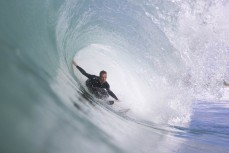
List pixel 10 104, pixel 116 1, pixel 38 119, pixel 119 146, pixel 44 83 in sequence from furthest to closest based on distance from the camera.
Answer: pixel 116 1, pixel 119 146, pixel 44 83, pixel 38 119, pixel 10 104

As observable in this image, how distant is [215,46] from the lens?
12.2 meters

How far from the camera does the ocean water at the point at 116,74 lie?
3.16 metres

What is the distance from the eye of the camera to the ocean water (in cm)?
316

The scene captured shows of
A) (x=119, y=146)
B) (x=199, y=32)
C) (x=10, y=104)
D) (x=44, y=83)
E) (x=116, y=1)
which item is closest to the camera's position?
(x=10, y=104)

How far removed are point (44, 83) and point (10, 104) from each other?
3.66 ft

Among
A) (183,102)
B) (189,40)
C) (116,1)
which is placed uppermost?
(189,40)

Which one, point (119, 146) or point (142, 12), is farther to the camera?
point (142, 12)

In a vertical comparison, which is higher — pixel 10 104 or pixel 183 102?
pixel 183 102

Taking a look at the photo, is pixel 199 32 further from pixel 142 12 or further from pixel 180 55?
pixel 142 12

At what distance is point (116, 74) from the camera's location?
12.0 meters

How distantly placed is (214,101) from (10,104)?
14.0m

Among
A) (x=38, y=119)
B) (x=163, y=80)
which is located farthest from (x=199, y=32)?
(x=38, y=119)

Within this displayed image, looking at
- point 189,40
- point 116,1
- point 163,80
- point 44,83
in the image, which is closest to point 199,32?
point 189,40

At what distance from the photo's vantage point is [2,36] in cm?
382
